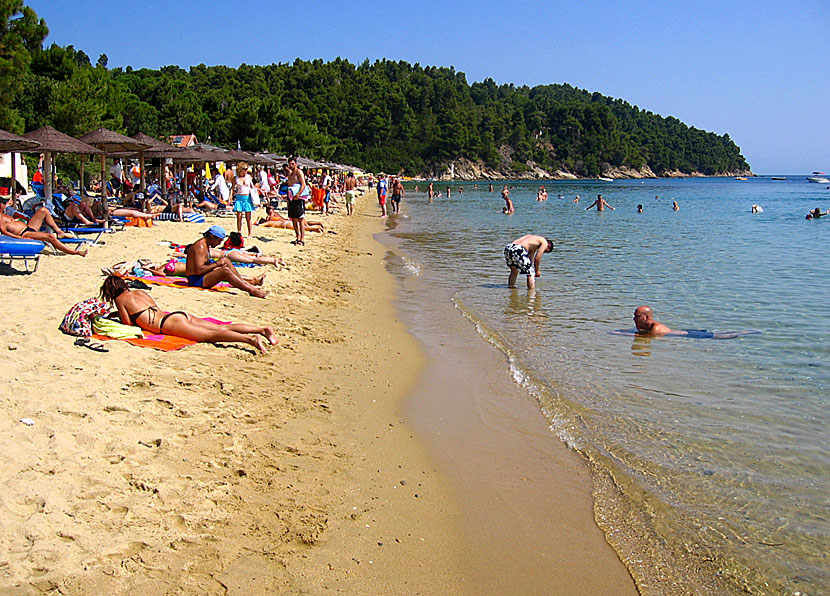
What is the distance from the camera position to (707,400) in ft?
18.6

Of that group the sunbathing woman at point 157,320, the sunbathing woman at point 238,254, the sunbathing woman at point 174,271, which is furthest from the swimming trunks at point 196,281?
the sunbathing woman at point 157,320

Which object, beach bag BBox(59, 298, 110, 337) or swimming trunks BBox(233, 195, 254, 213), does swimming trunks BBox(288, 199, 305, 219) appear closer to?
swimming trunks BBox(233, 195, 254, 213)

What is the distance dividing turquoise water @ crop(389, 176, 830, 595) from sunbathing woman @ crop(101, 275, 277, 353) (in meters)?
2.59

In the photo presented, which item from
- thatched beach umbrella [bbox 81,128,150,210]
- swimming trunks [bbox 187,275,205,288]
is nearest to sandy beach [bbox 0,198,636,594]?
swimming trunks [bbox 187,275,205,288]

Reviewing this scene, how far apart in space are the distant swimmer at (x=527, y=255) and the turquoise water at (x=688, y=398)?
1.30ft

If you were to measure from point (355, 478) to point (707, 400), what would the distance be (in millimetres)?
3202

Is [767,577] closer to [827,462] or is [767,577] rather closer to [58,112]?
[827,462]

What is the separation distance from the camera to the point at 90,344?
5301 millimetres

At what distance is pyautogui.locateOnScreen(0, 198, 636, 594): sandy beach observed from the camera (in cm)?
285

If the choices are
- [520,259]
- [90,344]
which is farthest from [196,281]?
[520,259]

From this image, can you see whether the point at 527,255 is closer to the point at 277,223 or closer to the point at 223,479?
the point at 223,479

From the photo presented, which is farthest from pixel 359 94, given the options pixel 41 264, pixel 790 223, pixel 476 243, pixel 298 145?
pixel 41 264

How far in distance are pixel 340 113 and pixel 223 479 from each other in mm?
112914

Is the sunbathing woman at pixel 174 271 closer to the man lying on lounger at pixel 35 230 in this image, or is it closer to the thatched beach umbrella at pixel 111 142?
the man lying on lounger at pixel 35 230
